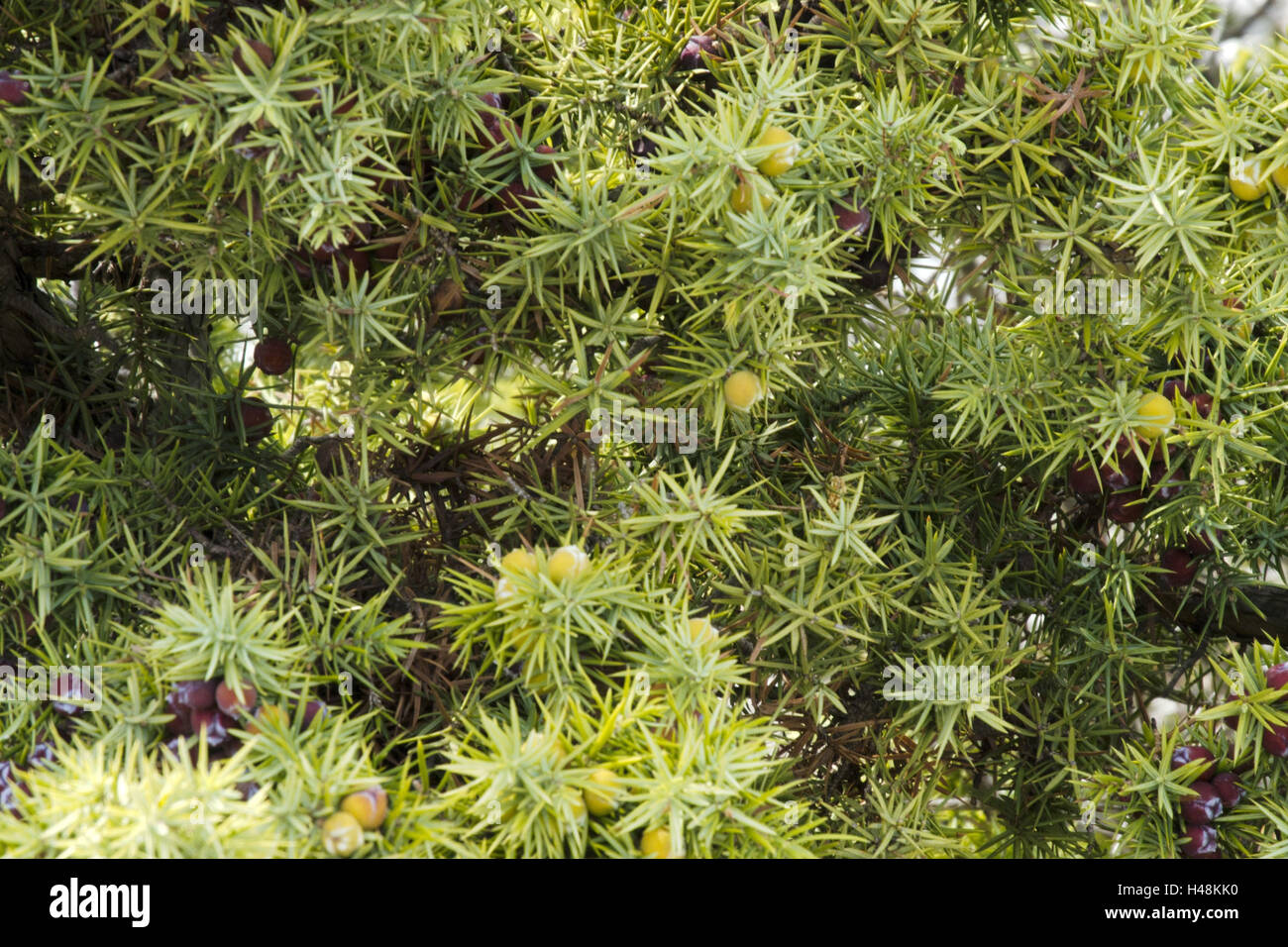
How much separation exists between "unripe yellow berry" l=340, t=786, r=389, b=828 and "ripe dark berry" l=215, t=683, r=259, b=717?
7 cm

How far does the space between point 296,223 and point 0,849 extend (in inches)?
12.5

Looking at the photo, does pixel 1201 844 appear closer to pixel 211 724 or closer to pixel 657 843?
Result: pixel 657 843

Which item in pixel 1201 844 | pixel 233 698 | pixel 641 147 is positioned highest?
pixel 641 147

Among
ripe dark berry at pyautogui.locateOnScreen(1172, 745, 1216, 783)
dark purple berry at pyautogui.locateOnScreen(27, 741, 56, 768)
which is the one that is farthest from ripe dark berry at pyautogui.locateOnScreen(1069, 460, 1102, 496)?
dark purple berry at pyautogui.locateOnScreen(27, 741, 56, 768)

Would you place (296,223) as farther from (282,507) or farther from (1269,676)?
(1269,676)

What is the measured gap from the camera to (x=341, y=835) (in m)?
0.47

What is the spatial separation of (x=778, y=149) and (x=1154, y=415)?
272 mm

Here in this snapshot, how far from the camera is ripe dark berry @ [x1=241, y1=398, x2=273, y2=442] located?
0.74 metres

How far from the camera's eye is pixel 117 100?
571 mm

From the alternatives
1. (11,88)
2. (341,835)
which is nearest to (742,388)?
(341,835)

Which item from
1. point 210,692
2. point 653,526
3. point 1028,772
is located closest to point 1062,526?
point 1028,772

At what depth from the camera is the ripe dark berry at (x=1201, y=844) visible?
620mm

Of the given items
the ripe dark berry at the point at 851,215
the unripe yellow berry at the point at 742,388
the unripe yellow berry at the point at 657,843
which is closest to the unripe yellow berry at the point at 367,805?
the unripe yellow berry at the point at 657,843

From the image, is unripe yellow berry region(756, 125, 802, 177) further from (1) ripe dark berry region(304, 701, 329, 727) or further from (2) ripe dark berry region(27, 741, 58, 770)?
(2) ripe dark berry region(27, 741, 58, 770)
